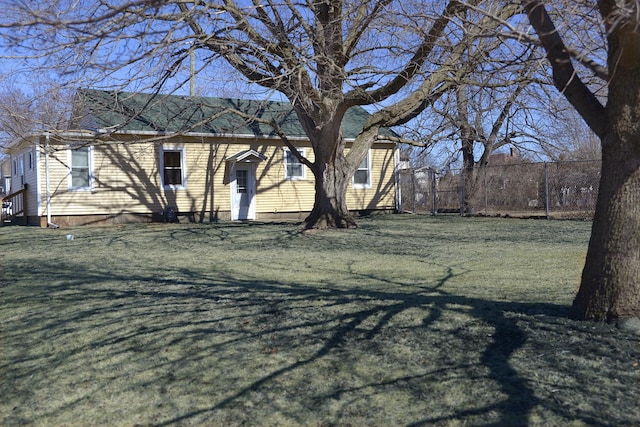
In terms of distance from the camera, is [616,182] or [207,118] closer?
[616,182]

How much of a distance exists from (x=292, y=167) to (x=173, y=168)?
4534 mm

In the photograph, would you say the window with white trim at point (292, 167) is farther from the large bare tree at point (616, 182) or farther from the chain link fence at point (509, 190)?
the large bare tree at point (616, 182)

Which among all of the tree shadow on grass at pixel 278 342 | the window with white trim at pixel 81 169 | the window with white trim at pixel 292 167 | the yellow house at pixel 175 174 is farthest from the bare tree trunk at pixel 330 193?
the tree shadow on grass at pixel 278 342

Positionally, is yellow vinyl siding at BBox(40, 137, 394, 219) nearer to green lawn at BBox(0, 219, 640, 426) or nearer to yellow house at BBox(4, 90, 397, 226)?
yellow house at BBox(4, 90, 397, 226)

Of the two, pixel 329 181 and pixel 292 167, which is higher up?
pixel 292 167

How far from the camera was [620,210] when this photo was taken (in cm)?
484

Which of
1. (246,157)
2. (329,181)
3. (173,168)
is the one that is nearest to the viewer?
(329,181)

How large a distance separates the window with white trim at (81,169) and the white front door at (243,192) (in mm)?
4940

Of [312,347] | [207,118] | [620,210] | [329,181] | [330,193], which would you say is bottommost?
[312,347]

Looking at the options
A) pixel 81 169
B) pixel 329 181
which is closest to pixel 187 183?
pixel 81 169

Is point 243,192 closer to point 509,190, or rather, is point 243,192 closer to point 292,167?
point 292,167

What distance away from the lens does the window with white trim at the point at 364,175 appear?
24078mm

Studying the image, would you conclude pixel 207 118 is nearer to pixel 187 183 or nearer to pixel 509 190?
pixel 187 183

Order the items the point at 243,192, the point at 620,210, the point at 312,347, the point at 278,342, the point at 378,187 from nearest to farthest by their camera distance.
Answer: the point at 620,210
the point at 312,347
the point at 278,342
the point at 243,192
the point at 378,187
